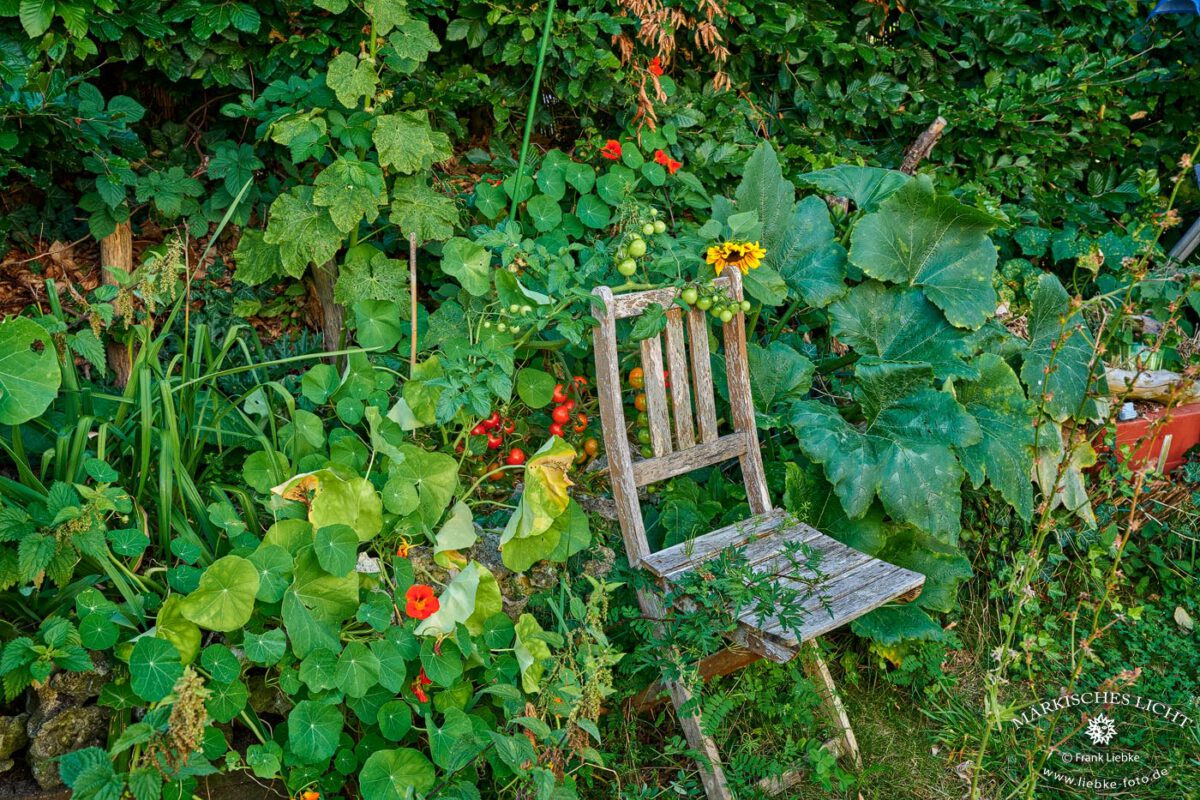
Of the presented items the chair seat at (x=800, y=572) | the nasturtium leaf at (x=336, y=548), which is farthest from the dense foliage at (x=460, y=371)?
the chair seat at (x=800, y=572)

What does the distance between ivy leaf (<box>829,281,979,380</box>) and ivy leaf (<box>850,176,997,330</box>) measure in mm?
57

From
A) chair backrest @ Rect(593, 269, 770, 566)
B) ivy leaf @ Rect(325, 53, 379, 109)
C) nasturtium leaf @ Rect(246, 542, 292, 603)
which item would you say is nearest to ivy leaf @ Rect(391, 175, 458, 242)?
ivy leaf @ Rect(325, 53, 379, 109)

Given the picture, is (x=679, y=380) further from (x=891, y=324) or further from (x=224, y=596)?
(x=224, y=596)

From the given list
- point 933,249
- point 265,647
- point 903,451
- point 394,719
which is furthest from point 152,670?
point 933,249

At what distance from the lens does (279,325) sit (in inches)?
132

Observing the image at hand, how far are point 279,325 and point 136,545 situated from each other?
58.3 inches

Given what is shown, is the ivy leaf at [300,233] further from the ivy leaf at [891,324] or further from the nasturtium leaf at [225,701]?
the ivy leaf at [891,324]

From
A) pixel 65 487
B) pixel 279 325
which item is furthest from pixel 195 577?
pixel 279 325

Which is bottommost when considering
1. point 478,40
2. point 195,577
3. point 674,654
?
point 674,654

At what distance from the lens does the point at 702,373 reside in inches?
106

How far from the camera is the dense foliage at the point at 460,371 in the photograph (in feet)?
6.64

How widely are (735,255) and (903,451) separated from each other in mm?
768

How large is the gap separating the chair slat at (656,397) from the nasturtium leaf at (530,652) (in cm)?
64

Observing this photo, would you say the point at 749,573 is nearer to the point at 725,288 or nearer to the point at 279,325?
the point at 725,288
